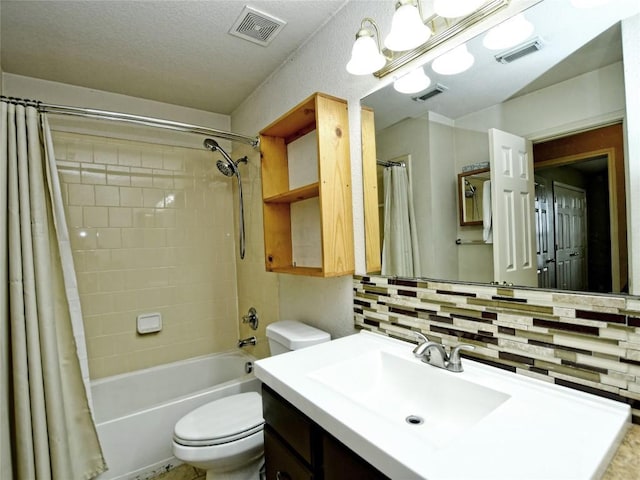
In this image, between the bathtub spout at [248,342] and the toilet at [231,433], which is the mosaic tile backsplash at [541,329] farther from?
the bathtub spout at [248,342]

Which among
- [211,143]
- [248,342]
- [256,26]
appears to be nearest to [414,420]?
[248,342]

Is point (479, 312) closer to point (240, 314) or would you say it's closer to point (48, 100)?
point (240, 314)

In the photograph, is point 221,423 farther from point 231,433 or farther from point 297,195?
point 297,195

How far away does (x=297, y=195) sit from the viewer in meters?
1.55

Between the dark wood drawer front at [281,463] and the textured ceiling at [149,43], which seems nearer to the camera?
the dark wood drawer front at [281,463]

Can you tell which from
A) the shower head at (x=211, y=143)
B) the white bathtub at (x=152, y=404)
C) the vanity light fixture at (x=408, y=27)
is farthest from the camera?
the shower head at (x=211, y=143)

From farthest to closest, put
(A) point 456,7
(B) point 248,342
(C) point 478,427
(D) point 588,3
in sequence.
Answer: (B) point 248,342 → (A) point 456,7 → (D) point 588,3 → (C) point 478,427

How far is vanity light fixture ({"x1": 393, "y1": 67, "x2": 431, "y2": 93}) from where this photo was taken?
3.63ft

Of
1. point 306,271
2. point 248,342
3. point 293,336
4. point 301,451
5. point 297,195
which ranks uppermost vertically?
point 297,195

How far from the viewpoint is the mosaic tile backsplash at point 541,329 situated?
700 mm

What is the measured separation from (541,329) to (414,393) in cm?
40

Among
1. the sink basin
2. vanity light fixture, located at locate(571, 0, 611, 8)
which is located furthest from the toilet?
vanity light fixture, located at locate(571, 0, 611, 8)

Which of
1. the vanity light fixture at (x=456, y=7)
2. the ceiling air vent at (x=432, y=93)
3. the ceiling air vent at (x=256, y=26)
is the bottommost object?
the ceiling air vent at (x=432, y=93)

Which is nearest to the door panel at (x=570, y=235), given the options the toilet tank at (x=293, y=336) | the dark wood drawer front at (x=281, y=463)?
→ the dark wood drawer front at (x=281, y=463)
